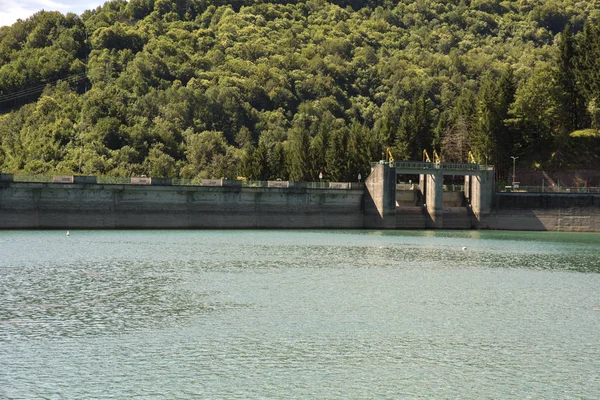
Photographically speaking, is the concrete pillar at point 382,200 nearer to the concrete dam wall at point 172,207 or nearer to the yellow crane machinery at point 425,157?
the concrete dam wall at point 172,207

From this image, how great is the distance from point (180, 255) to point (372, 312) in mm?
29611

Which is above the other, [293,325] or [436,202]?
[436,202]

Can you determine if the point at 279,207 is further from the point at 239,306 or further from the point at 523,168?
the point at 239,306

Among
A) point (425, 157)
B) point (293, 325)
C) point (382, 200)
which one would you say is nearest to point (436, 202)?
point (382, 200)

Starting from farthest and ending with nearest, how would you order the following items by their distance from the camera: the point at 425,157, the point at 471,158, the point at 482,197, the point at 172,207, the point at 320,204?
the point at 425,157 → the point at 471,158 → the point at 482,197 → the point at 320,204 → the point at 172,207

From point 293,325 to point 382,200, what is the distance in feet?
235

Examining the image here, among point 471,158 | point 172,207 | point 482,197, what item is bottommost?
point 172,207

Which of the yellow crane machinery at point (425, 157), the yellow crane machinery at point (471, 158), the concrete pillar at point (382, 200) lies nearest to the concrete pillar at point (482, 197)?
the yellow crane machinery at point (471, 158)

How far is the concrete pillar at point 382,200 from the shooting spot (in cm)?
10856

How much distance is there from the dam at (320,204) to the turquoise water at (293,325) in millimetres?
28475

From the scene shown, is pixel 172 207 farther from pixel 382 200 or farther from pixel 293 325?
pixel 293 325

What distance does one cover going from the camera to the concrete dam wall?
315 feet

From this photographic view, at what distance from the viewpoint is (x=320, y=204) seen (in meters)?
110

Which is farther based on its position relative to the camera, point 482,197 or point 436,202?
Result: point 482,197
